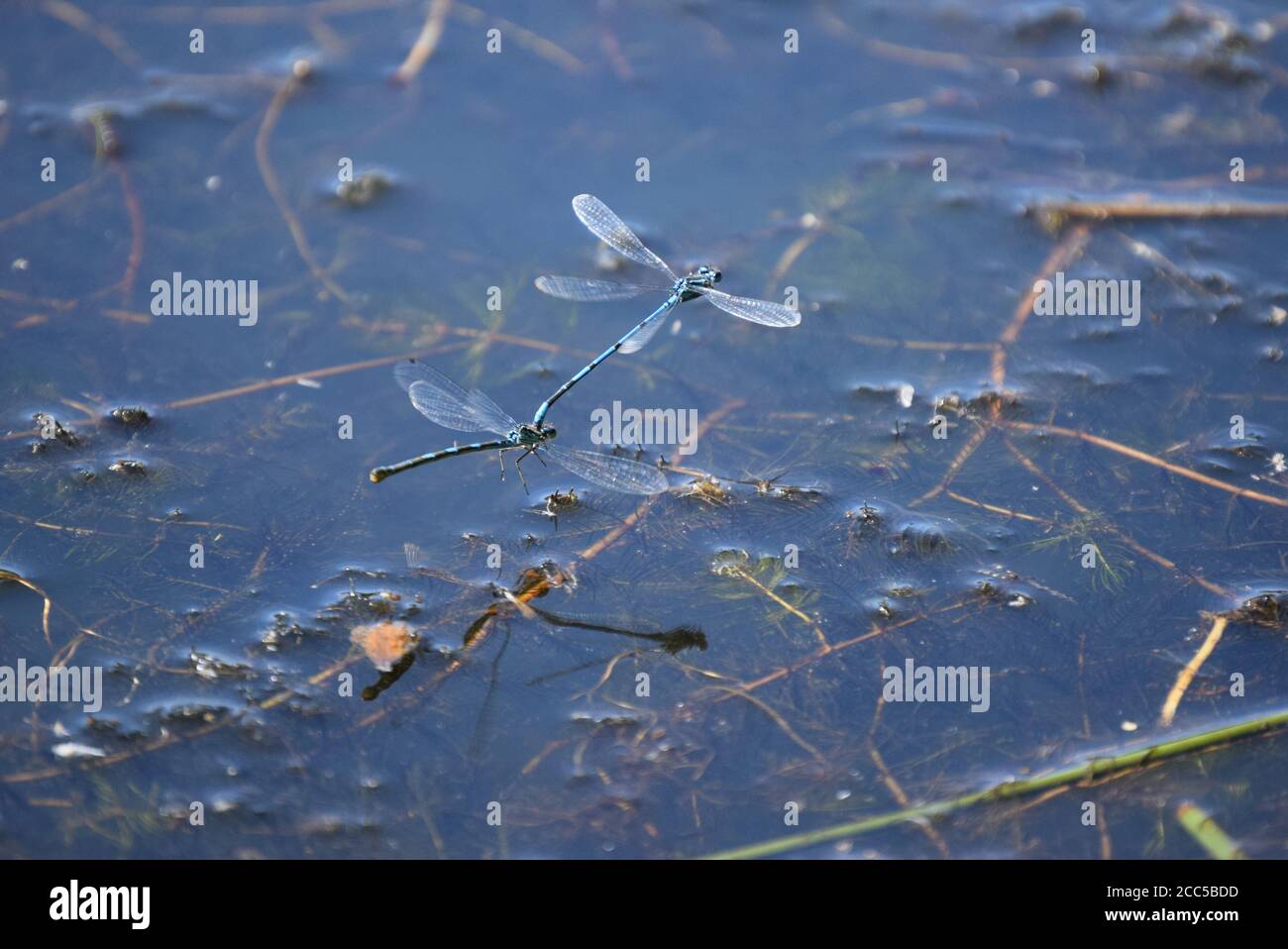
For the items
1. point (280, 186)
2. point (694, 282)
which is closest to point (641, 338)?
point (694, 282)

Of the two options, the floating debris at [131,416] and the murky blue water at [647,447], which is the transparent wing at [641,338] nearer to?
the murky blue water at [647,447]

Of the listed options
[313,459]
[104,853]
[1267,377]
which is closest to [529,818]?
[104,853]

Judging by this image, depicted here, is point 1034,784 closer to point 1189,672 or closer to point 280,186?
point 1189,672

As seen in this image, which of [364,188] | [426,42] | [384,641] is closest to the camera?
[384,641]

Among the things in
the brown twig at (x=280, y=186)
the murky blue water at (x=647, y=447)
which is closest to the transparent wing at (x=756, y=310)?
the murky blue water at (x=647, y=447)
